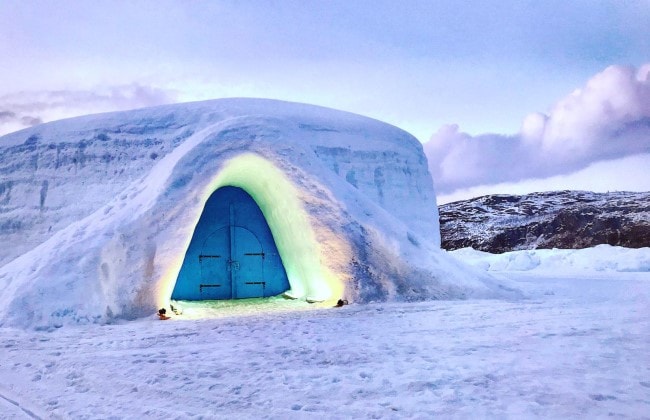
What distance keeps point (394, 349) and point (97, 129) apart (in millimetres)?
8775

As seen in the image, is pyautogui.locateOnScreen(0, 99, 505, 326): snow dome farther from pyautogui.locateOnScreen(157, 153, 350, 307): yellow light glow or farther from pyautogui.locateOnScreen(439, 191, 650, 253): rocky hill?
pyautogui.locateOnScreen(439, 191, 650, 253): rocky hill

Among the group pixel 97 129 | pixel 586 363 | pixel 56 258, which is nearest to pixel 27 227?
pixel 97 129

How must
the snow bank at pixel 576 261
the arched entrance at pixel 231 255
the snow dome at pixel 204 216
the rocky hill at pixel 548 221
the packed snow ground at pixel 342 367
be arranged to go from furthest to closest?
the rocky hill at pixel 548 221 → the snow bank at pixel 576 261 → the arched entrance at pixel 231 255 → the snow dome at pixel 204 216 → the packed snow ground at pixel 342 367

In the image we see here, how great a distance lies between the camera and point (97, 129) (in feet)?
35.7

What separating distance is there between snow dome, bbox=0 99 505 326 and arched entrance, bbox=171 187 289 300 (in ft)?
0.08

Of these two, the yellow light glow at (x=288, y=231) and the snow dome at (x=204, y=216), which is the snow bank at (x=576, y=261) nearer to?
the snow dome at (x=204, y=216)

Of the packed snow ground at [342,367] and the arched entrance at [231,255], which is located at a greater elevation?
the arched entrance at [231,255]

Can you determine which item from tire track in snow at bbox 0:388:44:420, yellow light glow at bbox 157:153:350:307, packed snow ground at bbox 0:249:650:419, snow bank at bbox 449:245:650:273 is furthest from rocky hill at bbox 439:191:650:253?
tire track in snow at bbox 0:388:44:420

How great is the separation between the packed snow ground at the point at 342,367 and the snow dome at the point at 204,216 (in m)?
0.95

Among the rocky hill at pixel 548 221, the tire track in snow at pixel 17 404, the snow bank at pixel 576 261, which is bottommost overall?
the tire track in snow at pixel 17 404

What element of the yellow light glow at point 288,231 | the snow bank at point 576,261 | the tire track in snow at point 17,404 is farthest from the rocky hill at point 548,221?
the tire track in snow at point 17,404

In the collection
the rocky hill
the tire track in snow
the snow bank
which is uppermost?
the rocky hill

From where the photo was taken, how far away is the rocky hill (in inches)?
1384

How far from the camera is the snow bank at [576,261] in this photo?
16.9m
